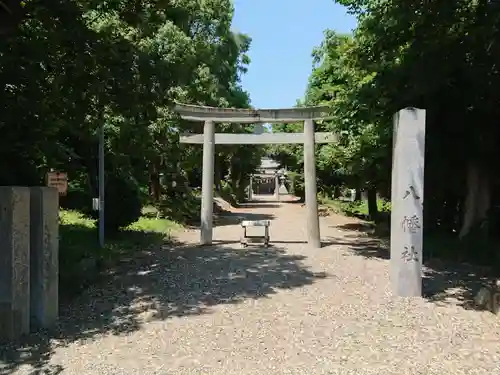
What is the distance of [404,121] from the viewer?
760 centimetres

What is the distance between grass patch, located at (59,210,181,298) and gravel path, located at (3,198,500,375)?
0.51 meters

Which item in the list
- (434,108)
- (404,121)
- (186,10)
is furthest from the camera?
(186,10)

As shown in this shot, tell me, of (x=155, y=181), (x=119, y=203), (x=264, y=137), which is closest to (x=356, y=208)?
(x=155, y=181)

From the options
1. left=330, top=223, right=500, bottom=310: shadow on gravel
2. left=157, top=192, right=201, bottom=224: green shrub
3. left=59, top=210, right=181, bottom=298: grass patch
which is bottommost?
left=330, top=223, right=500, bottom=310: shadow on gravel

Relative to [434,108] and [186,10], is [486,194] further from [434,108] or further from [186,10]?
[186,10]

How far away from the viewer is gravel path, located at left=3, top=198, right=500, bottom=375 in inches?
206

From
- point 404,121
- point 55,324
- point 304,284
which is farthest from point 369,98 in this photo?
point 55,324

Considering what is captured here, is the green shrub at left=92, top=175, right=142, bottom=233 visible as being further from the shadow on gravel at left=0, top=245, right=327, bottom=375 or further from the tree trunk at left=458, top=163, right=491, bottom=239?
the tree trunk at left=458, top=163, right=491, bottom=239

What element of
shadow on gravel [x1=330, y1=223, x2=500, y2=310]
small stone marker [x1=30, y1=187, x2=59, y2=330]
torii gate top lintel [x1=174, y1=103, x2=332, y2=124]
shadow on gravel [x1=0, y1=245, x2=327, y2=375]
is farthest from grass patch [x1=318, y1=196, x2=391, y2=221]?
small stone marker [x1=30, y1=187, x2=59, y2=330]

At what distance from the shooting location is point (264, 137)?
12.6 meters

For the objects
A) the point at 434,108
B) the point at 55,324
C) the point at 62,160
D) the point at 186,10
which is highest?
the point at 186,10

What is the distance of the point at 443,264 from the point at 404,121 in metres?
4.17

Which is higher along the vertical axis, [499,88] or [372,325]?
[499,88]

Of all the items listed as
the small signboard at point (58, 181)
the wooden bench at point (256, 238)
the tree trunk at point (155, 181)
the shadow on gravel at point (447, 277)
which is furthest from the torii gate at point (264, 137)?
the tree trunk at point (155, 181)
